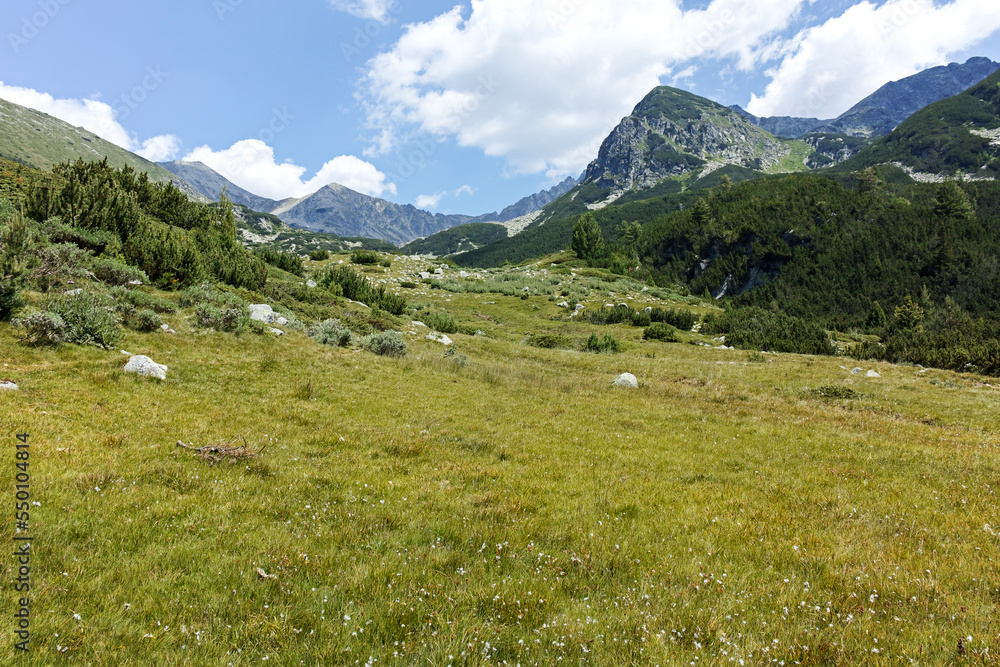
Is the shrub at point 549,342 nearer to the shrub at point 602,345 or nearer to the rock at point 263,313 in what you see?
the shrub at point 602,345

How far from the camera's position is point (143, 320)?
15.9 metres

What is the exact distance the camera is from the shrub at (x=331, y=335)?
22772mm

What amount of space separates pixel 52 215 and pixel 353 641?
3060 centimetres

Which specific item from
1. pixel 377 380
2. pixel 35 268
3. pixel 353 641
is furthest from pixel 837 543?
pixel 35 268

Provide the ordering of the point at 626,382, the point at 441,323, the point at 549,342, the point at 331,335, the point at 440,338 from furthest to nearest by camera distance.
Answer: the point at 441,323, the point at 549,342, the point at 440,338, the point at 331,335, the point at 626,382

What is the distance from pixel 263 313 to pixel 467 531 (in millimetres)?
21558

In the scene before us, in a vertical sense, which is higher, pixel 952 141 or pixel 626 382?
pixel 952 141

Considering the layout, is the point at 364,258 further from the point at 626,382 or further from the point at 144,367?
the point at 144,367

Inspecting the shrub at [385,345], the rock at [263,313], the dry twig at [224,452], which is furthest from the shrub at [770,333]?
the dry twig at [224,452]

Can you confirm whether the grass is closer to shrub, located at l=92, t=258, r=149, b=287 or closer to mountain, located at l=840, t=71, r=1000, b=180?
shrub, located at l=92, t=258, r=149, b=287

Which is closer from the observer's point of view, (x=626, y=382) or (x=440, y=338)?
(x=626, y=382)

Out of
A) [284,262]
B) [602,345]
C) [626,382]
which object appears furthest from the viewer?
[284,262]

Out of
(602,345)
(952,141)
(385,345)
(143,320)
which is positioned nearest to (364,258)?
(602,345)

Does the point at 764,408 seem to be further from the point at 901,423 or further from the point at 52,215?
the point at 52,215
